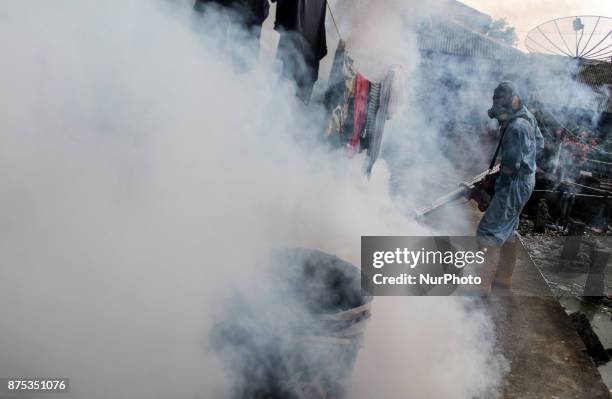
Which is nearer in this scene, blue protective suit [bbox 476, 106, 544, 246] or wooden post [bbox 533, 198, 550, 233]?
blue protective suit [bbox 476, 106, 544, 246]

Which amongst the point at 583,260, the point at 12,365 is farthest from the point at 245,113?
the point at 583,260

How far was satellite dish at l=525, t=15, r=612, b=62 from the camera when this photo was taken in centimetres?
1043

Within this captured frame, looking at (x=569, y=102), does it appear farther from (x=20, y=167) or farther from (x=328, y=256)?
(x=20, y=167)

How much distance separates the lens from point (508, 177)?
13.4ft

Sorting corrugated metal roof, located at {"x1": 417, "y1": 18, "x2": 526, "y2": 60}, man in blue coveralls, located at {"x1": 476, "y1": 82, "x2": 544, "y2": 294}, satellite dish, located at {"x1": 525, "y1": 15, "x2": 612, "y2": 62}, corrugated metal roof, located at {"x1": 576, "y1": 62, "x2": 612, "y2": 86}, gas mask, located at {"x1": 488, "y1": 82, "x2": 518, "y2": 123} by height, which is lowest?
man in blue coveralls, located at {"x1": 476, "y1": 82, "x2": 544, "y2": 294}

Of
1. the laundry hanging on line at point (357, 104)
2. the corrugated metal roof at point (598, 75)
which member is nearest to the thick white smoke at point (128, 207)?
the laundry hanging on line at point (357, 104)

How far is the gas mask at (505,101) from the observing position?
163 inches

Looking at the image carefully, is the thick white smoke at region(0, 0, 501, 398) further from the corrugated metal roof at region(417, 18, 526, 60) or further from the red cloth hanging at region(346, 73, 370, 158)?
the corrugated metal roof at region(417, 18, 526, 60)

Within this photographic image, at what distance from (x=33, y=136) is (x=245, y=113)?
4.88 feet

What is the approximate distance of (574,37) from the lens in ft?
35.6

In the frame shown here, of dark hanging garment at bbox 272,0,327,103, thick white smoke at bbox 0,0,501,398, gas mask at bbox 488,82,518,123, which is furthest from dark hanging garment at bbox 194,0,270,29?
gas mask at bbox 488,82,518,123

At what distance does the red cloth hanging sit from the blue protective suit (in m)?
1.73

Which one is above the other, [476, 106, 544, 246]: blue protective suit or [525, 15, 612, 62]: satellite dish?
[525, 15, 612, 62]: satellite dish

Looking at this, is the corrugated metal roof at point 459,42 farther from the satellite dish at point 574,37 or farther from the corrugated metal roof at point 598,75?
the satellite dish at point 574,37
